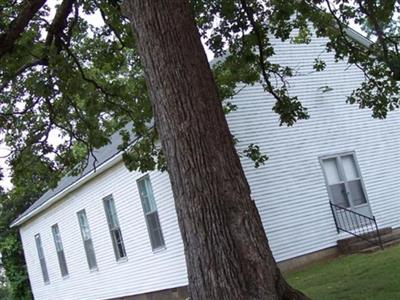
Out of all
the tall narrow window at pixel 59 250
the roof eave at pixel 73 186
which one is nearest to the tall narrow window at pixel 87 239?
the roof eave at pixel 73 186

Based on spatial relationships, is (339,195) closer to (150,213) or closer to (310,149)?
(310,149)

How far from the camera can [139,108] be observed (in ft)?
45.7

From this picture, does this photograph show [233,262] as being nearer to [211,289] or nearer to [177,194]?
[211,289]

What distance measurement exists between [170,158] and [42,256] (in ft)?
75.7

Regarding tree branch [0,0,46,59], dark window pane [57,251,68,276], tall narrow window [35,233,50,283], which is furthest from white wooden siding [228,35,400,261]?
tall narrow window [35,233,50,283]

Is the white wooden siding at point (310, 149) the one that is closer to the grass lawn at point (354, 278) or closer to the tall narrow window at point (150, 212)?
the grass lawn at point (354, 278)

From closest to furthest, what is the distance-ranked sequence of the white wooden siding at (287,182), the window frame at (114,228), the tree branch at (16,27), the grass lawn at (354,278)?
the grass lawn at (354,278), the tree branch at (16,27), the white wooden siding at (287,182), the window frame at (114,228)

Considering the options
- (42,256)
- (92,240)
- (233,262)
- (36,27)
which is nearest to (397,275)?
(233,262)

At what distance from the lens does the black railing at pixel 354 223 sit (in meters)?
16.9

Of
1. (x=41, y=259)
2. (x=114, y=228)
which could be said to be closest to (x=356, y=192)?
(x=114, y=228)

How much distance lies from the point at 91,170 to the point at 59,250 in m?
6.35

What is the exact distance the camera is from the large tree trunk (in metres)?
5.30

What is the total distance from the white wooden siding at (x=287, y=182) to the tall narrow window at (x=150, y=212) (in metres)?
0.25

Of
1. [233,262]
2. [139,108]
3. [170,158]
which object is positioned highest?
[139,108]
